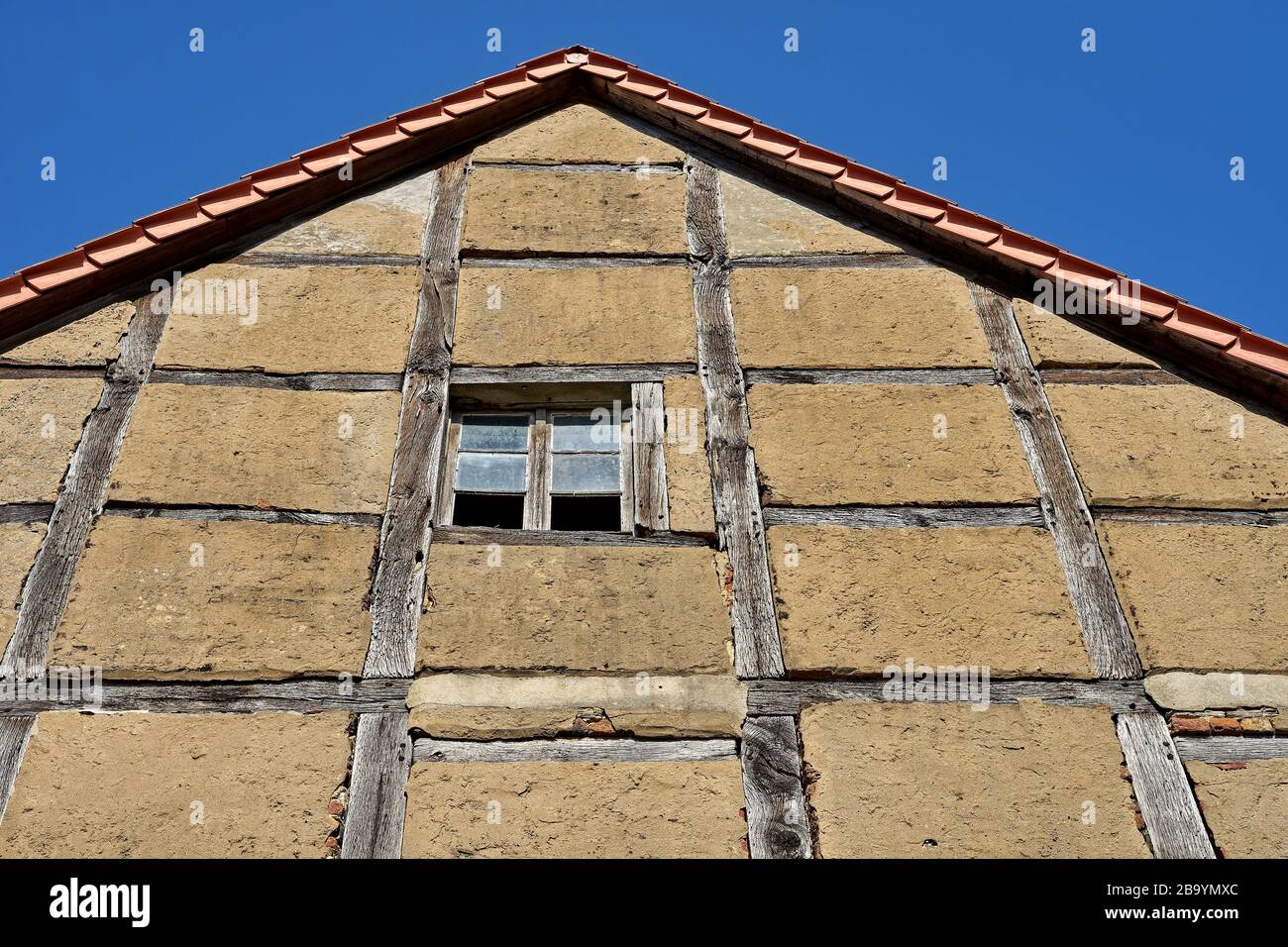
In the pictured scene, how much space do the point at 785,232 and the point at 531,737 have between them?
2.90 metres

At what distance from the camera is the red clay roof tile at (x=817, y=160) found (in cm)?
579

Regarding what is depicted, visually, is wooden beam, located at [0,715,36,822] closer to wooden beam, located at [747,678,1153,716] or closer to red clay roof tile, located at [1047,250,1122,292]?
wooden beam, located at [747,678,1153,716]

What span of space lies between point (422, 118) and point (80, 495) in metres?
2.72

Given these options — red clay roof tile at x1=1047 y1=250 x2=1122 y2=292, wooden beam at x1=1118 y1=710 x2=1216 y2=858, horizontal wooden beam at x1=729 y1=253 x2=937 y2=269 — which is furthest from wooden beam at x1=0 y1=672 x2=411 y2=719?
red clay roof tile at x1=1047 y1=250 x2=1122 y2=292

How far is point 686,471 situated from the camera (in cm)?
456

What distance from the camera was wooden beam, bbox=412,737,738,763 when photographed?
3721 mm

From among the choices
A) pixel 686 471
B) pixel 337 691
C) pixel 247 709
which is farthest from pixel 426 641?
pixel 686 471

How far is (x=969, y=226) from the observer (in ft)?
18.1

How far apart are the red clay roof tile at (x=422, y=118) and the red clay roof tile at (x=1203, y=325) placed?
3584 millimetres

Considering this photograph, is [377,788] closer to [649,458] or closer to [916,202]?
[649,458]

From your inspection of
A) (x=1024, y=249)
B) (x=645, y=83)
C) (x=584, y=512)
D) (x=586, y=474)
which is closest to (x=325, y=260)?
(x=586, y=474)

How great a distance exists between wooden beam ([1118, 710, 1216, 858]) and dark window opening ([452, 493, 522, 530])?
230 cm
